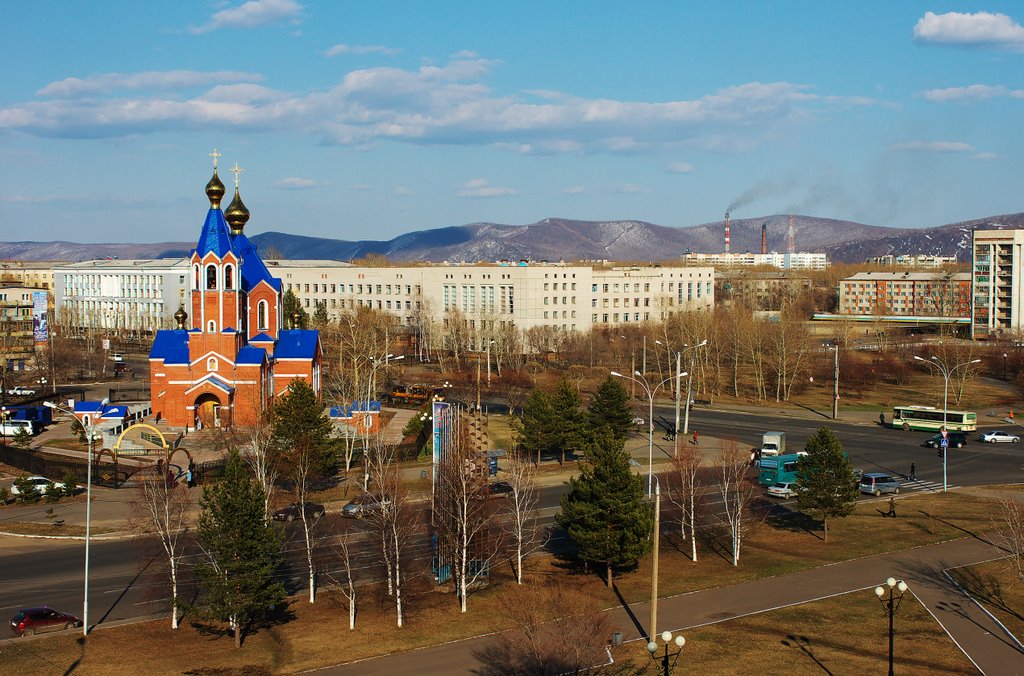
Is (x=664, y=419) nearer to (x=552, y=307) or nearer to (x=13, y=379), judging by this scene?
(x=552, y=307)

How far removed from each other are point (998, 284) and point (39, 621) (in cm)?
9998

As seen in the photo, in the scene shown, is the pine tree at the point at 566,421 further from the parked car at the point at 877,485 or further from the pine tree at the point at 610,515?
the pine tree at the point at 610,515

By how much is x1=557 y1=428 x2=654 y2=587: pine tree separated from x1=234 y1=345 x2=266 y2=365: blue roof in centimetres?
2713

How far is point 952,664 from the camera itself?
2434cm

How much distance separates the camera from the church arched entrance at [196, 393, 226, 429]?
53656 millimetres

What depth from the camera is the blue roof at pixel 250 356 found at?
53.5 m

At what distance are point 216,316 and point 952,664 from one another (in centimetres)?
3929

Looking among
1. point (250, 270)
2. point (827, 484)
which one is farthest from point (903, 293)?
point (827, 484)

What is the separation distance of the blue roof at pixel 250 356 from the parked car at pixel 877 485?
29.2 metres

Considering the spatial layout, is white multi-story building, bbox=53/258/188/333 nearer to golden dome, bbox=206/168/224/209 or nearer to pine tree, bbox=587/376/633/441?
golden dome, bbox=206/168/224/209

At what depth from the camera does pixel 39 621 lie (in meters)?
26.4

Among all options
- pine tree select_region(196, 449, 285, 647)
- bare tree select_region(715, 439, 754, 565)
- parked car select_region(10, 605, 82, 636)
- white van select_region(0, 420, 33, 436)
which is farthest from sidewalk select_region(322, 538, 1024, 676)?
white van select_region(0, 420, 33, 436)

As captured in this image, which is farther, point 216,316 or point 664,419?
point 664,419

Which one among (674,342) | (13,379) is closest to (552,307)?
(674,342)
